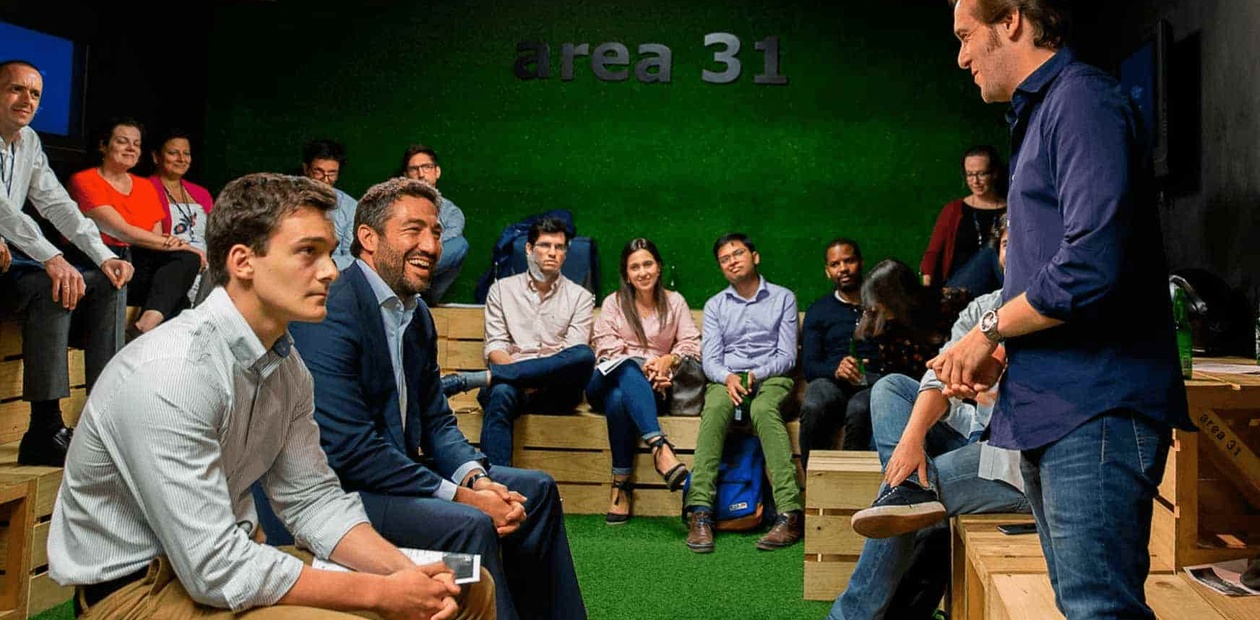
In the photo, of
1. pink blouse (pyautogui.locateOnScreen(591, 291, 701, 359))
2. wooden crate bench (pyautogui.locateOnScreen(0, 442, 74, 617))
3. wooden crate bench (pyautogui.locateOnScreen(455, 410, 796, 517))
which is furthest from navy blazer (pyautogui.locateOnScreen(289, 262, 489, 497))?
pink blouse (pyautogui.locateOnScreen(591, 291, 701, 359))

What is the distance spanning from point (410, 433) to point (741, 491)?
2.21 meters

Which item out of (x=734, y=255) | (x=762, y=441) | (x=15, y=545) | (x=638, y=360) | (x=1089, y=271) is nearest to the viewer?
(x=1089, y=271)

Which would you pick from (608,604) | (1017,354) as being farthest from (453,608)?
(608,604)

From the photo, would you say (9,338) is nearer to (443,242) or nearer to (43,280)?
(43,280)

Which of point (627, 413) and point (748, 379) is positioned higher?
point (748, 379)

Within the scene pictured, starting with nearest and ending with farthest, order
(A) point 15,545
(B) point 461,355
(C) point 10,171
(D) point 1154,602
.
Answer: (D) point 1154,602 < (A) point 15,545 < (C) point 10,171 < (B) point 461,355

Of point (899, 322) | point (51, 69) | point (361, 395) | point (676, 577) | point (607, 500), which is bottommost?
point (676, 577)

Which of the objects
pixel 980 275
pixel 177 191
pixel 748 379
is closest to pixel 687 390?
pixel 748 379

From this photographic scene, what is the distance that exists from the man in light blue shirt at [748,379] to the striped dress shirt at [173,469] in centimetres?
280

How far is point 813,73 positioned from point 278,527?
5.10 m

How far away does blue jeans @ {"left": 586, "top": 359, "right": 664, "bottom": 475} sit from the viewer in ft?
15.9

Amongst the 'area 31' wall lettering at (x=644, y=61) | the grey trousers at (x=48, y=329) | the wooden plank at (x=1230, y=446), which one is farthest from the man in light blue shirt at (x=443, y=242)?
the wooden plank at (x=1230, y=446)

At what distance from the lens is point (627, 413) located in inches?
193

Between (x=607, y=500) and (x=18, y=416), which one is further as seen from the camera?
(x=607, y=500)
